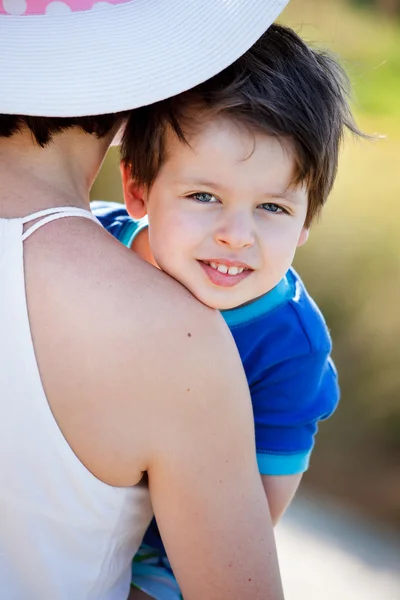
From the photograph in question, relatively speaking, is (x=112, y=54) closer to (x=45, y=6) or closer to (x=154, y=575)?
(x=45, y=6)

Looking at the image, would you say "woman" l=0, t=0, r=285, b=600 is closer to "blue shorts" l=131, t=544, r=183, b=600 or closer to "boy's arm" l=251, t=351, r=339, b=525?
"blue shorts" l=131, t=544, r=183, b=600

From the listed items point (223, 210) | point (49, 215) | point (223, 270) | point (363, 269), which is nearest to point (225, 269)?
point (223, 270)

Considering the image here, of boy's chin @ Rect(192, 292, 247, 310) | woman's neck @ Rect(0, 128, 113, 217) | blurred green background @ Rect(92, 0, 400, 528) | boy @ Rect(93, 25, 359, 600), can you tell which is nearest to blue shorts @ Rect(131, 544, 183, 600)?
boy @ Rect(93, 25, 359, 600)

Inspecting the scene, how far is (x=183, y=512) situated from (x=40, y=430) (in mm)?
268

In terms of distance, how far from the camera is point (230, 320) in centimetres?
207

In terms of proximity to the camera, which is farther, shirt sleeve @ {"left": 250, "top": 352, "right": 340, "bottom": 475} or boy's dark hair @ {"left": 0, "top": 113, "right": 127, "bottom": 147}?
shirt sleeve @ {"left": 250, "top": 352, "right": 340, "bottom": 475}

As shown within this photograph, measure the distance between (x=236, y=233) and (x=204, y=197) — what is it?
102mm

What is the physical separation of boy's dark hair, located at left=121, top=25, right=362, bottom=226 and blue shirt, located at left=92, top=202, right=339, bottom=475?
247 mm

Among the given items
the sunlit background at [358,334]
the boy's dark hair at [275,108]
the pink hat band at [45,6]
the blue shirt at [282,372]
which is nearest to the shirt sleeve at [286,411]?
the blue shirt at [282,372]

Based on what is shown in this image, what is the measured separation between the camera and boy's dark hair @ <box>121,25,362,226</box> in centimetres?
181

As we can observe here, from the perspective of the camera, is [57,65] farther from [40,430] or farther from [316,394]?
[316,394]

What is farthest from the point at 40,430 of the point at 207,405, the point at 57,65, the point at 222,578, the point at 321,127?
the point at 321,127

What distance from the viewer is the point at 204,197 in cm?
183

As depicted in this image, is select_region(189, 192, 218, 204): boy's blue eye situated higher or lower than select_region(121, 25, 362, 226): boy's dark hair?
lower
